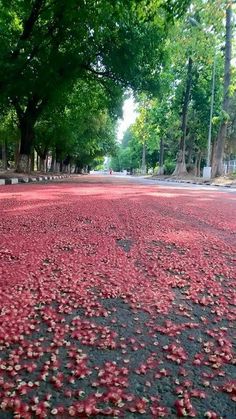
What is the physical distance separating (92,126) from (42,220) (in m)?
28.0

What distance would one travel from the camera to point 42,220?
4.34m

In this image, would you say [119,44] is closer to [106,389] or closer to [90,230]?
[90,230]

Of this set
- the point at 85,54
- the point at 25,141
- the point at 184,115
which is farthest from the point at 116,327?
the point at 184,115

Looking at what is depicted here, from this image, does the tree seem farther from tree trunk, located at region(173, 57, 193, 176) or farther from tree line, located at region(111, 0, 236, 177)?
tree trunk, located at region(173, 57, 193, 176)

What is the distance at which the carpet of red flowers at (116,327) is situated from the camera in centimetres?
128

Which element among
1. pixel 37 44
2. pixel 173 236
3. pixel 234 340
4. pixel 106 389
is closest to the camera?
pixel 106 389

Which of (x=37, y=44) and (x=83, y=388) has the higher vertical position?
(x=37, y=44)

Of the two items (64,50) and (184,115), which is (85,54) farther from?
(184,115)

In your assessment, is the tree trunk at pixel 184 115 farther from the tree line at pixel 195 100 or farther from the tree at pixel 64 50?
the tree at pixel 64 50

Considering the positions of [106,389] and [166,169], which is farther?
[166,169]

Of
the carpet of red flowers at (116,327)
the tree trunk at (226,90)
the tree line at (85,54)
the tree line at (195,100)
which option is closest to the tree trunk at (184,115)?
the tree line at (195,100)

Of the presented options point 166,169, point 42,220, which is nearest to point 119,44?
point 42,220

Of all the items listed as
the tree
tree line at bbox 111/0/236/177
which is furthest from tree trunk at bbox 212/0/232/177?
the tree

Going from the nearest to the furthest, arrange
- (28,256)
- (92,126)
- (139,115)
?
(28,256), (92,126), (139,115)
